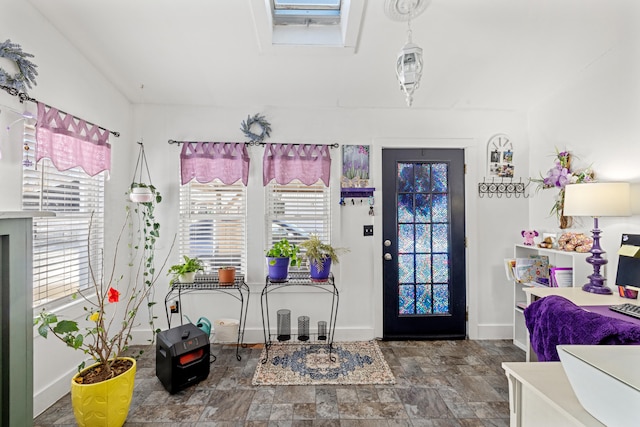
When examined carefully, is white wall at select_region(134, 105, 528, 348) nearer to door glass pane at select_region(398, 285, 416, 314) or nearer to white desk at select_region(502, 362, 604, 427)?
door glass pane at select_region(398, 285, 416, 314)

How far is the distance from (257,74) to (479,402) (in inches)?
123

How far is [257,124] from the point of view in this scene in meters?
3.02

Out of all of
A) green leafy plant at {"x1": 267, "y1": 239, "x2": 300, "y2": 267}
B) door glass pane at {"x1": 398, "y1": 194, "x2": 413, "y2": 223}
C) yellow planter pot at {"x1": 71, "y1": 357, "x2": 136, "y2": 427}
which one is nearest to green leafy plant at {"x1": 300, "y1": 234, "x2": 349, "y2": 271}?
green leafy plant at {"x1": 267, "y1": 239, "x2": 300, "y2": 267}

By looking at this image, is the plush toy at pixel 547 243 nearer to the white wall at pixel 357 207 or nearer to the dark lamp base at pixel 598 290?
the white wall at pixel 357 207

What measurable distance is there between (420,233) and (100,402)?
9.54 feet

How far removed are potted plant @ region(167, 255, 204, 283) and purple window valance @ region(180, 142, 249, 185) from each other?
31.7 inches

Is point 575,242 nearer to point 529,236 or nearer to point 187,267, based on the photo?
point 529,236

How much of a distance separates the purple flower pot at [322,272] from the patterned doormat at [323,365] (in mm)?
717

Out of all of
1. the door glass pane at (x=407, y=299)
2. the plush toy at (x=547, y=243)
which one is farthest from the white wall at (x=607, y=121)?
the door glass pane at (x=407, y=299)

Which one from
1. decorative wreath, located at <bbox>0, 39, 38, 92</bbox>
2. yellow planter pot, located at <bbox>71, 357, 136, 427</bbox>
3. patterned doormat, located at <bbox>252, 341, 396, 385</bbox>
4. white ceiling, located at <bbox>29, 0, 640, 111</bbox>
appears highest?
white ceiling, located at <bbox>29, 0, 640, 111</bbox>

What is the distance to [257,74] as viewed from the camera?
2.51 m

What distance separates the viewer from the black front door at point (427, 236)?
10.1 ft

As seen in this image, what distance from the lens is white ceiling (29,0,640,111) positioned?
1.87 meters

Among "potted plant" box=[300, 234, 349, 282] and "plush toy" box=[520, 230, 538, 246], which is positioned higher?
"plush toy" box=[520, 230, 538, 246]
